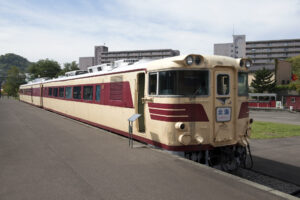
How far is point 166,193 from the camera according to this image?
4.40 m

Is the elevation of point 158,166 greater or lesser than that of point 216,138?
lesser

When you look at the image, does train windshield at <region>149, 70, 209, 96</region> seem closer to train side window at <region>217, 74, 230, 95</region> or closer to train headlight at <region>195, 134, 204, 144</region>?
train side window at <region>217, 74, 230, 95</region>

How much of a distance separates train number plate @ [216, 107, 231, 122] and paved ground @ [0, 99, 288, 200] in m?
1.47

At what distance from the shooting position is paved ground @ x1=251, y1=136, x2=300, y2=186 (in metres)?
7.26

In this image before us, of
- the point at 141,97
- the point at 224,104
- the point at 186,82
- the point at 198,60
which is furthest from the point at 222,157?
the point at 141,97

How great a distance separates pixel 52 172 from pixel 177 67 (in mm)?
3860

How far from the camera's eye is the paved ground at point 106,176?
437 cm

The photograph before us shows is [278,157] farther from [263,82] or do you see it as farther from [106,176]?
[263,82]

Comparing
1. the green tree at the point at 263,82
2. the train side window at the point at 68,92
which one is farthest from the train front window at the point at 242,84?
the green tree at the point at 263,82

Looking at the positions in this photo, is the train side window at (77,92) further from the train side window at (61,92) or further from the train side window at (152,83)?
the train side window at (152,83)

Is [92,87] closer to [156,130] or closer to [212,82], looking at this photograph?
[156,130]

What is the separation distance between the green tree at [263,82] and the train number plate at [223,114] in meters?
47.2

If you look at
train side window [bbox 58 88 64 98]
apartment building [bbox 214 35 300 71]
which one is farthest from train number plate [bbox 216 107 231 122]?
apartment building [bbox 214 35 300 71]

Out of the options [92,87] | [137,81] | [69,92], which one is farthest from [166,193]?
[69,92]
